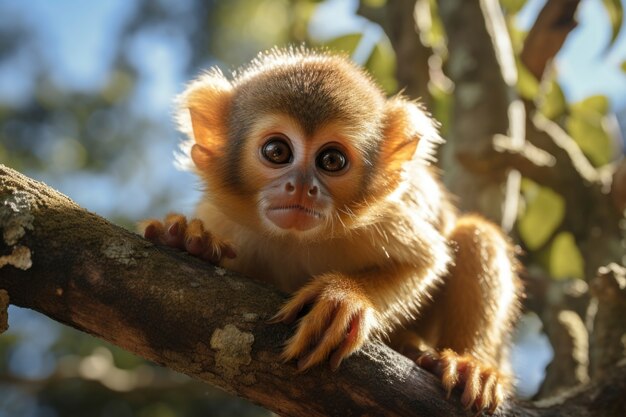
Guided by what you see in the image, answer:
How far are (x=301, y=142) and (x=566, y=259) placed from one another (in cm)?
264

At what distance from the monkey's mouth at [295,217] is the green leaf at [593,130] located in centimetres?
312

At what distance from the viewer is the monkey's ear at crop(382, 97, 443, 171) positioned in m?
3.88

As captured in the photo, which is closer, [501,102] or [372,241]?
[372,241]

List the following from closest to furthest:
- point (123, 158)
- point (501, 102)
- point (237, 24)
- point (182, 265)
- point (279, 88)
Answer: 1. point (182, 265)
2. point (279, 88)
3. point (501, 102)
4. point (237, 24)
5. point (123, 158)

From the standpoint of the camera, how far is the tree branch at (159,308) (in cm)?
242

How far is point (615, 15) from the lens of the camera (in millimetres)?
4469

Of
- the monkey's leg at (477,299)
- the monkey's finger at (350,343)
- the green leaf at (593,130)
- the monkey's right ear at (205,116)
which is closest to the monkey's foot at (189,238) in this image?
the monkey's finger at (350,343)

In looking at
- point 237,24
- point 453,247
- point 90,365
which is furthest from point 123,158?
point 453,247

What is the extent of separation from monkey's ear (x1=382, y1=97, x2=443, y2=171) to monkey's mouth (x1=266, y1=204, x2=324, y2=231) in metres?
0.76

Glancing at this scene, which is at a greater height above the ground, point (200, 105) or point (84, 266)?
point (200, 105)

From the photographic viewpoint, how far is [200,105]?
3.98 m

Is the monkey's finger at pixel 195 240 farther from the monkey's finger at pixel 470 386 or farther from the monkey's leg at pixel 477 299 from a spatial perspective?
the monkey's leg at pixel 477 299

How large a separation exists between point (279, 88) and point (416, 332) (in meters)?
1.74

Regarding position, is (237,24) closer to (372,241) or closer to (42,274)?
(372,241)
